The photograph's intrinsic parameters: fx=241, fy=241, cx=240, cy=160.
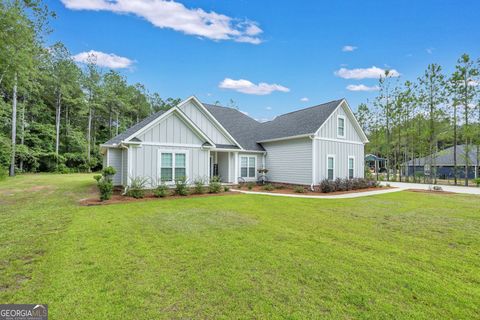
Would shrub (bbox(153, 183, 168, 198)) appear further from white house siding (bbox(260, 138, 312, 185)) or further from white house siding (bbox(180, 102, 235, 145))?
white house siding (bbox(260, 138, 312, 185))

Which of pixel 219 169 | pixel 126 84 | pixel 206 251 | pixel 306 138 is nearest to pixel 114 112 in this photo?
pixel 126 84

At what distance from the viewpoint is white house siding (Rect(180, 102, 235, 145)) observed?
15.9 metres

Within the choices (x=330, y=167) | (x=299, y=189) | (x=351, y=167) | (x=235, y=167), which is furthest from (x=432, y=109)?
(x=235, y=167)

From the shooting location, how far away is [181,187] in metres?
12.1

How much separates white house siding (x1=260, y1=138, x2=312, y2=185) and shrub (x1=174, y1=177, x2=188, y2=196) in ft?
24.4

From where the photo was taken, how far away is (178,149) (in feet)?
41.6

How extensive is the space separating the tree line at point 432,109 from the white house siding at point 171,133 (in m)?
21.1

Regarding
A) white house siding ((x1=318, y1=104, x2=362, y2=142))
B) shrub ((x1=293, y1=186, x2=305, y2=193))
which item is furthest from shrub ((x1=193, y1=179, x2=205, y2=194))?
white house siding ((x1=318, y1=104, x2=362, y2=142))

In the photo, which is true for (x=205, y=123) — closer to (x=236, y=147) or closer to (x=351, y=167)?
(x=236, y=147)

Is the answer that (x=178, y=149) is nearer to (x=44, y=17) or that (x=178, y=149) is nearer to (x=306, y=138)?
(x=306, y=138)

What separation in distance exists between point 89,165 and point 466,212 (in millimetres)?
36260

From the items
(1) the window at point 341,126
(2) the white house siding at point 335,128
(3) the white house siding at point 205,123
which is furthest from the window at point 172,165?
(1) the window at point 341,126

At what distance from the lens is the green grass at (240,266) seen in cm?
286

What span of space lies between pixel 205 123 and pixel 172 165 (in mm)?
4817
